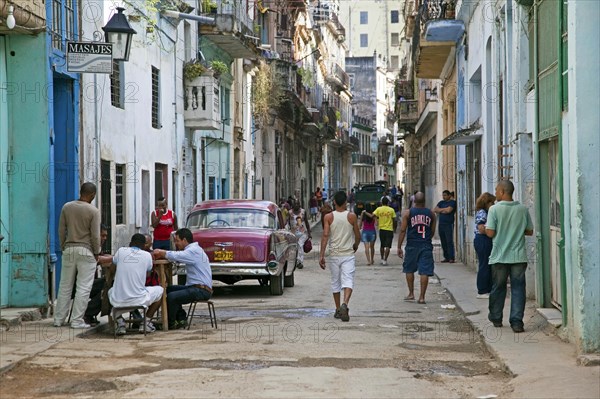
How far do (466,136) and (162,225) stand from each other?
6.92 meters

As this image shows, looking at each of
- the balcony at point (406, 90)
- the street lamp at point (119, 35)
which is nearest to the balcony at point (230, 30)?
the street lamp at point (119, 35)

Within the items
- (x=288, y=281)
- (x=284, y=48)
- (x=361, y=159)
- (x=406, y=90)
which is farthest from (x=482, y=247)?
(x=361, y=159)

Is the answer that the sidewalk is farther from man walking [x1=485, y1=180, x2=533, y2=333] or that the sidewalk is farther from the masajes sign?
the masajes sign

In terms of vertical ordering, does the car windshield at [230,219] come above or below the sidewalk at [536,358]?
above

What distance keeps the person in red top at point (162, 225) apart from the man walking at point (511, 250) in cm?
953

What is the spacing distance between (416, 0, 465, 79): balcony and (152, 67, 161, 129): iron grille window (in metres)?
6.84

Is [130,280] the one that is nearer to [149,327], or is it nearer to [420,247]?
[149,327]

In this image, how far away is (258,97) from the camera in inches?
1626

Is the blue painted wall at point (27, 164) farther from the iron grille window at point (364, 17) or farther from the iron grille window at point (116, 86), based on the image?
the iron grille window at point (364, 17)

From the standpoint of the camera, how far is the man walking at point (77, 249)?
13219 millimetres

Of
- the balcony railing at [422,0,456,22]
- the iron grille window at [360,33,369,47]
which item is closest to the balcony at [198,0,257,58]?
the balcony railing at [422,0,456,22]

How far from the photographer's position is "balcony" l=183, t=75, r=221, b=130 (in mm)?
29391

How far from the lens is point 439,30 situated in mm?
27141

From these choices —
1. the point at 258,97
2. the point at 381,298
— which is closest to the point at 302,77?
the point at 258,97
